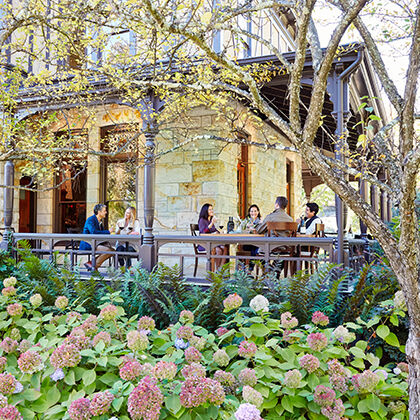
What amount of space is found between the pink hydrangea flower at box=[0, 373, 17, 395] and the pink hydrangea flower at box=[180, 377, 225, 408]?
2.40ft

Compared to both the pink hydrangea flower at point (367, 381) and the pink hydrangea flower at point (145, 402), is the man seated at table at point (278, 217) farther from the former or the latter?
the pink hydrangea flower at point (145, 402)

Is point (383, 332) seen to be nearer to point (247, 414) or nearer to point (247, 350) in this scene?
point (247, 350)

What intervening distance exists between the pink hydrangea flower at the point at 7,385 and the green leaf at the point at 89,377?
11.4 inches

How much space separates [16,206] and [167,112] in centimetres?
453

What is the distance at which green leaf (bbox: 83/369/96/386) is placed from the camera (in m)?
1.85

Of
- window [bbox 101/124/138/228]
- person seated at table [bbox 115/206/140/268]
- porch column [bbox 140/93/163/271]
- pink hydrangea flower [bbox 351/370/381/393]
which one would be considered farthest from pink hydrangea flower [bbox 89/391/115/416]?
window [bbox 101/124/138/228]

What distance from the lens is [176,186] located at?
760 cm

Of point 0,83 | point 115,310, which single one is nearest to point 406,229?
point 115,310

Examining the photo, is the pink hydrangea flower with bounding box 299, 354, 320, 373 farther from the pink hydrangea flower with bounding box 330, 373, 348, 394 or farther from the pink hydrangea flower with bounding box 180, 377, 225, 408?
the pink hydrangea flower with bounding box 180, 377, 225, 408

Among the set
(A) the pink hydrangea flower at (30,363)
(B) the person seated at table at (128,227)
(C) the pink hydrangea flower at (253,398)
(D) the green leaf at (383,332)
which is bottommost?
(C) the pink hydrangea flower at (253,398)

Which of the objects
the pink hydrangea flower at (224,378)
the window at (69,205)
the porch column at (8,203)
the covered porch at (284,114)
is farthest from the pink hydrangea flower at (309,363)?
the window at (69,205)

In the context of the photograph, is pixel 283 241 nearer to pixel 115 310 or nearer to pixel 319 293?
pixel 319 293

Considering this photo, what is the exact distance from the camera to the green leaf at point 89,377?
1.85m

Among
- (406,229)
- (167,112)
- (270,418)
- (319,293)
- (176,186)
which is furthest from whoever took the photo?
(176,186)
